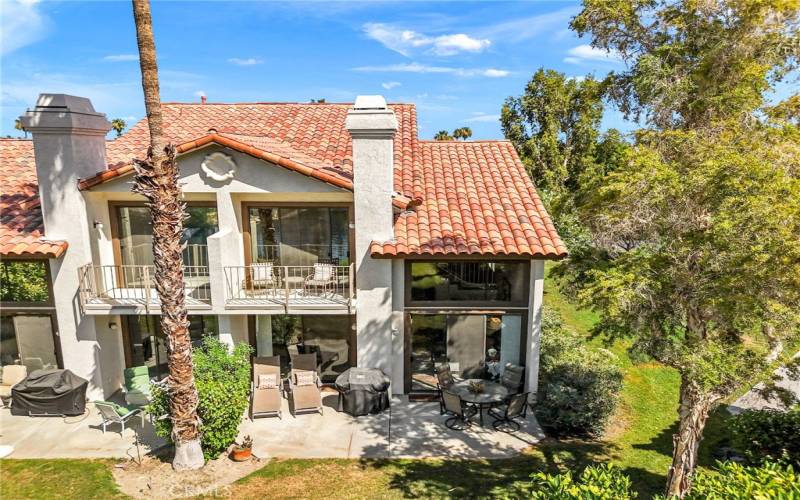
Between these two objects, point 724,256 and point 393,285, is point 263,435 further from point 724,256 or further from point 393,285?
point 724,256

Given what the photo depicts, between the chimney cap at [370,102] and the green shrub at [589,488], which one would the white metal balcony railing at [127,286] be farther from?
the green shrub at [589,488]

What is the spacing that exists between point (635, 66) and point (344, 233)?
9401 millimetres

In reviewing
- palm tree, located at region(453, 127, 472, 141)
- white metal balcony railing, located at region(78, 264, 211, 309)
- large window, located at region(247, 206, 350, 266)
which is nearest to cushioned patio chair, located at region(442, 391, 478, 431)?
large window, located at region(247, 206, 350, 266)

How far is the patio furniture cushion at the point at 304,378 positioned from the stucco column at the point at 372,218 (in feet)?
5.27

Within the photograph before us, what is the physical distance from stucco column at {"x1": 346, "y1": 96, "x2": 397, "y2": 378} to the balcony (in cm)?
57

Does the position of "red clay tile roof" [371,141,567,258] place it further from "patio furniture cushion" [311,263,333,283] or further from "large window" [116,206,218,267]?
"large window" [116,206,218,267]

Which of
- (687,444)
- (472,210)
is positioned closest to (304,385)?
(472,210)

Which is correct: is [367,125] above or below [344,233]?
above

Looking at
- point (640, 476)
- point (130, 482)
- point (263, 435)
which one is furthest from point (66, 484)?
point (640, 476)

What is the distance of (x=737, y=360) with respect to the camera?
750 cm

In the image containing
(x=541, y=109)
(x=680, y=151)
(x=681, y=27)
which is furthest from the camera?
(x=541, y=109)

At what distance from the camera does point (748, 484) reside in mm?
6023

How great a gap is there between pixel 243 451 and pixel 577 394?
864 centimetres

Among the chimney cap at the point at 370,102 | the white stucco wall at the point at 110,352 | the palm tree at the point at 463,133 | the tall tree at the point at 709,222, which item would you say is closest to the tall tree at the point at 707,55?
the tall tree at the point at 709,222
